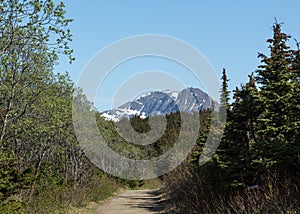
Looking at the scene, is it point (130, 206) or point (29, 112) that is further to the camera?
point (130, 206)

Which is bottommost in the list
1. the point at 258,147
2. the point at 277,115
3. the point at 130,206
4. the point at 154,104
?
the point at 130,206

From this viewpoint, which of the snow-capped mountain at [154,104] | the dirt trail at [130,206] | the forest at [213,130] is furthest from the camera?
the snow-capped mountain at [154,104]

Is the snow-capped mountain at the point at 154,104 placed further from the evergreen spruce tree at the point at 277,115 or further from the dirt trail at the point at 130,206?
the evergreen spruce tree at the point at 277,115

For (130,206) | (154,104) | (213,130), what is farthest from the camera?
(154,104)

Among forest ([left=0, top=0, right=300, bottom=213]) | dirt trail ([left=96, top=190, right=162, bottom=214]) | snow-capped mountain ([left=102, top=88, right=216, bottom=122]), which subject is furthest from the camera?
snow-capped mountain ([left=102, top=88, right=216, bottom=122])

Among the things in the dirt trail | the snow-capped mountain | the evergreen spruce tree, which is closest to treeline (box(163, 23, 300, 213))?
the evergreen spruce tree

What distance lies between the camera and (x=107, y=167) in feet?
133

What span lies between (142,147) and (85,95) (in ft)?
155

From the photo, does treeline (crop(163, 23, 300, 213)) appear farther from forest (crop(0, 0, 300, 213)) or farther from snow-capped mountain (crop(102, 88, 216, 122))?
snow-capped mountain (crop(102, 88, 216, 122))

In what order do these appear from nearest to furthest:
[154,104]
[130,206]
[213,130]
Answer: [213,130] → [130,206] → [154,104]

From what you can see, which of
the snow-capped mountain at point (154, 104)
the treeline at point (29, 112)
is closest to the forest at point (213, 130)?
the treeline at point (29, 112)

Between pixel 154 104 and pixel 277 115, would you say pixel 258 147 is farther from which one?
pixel 154 104

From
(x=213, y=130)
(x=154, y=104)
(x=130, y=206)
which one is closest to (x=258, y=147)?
(x=213, y=130)

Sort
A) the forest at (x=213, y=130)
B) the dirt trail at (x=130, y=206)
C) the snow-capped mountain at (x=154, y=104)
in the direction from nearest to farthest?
the forest at (x=213, y=130) < the dirt trail at (x=130, y=206) < the snow-capped mountain at (x=154, y=104)
